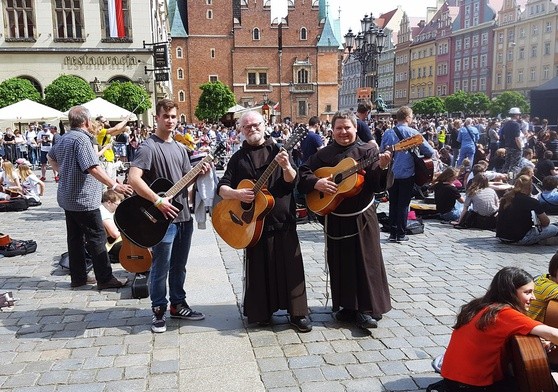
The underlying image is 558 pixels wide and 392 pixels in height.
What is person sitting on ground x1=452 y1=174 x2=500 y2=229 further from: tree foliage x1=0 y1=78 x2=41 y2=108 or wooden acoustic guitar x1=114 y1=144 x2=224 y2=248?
tree foliage x1=0 y1=78 x2=41 y2=108

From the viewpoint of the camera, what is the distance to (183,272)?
4.88 meters

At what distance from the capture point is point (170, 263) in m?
4.80

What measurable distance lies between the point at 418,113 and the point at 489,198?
57.9 m

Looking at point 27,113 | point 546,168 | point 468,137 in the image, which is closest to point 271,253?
point 546,168

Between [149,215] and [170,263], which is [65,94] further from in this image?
[149,215]

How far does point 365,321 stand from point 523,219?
4439 millimetres

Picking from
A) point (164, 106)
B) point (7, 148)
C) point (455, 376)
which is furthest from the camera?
point (7, 148)

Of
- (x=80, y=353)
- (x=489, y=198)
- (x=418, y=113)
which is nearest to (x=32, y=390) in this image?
(x=80, y=353)

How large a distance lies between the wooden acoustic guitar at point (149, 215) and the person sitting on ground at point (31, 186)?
8.92 meters

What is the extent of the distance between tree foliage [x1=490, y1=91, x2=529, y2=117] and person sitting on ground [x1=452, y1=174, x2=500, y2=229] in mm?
48311

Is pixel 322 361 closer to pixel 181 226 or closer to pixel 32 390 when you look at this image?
pixel 181 226

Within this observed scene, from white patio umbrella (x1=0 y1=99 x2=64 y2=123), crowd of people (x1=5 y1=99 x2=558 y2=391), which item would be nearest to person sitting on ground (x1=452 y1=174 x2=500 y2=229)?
crowd of people (x1=5 y1=99 x2=558 y2=391)

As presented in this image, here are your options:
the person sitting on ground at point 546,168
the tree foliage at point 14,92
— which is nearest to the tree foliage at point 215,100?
the tree foliage at point 14,92

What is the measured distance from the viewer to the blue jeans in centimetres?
457
